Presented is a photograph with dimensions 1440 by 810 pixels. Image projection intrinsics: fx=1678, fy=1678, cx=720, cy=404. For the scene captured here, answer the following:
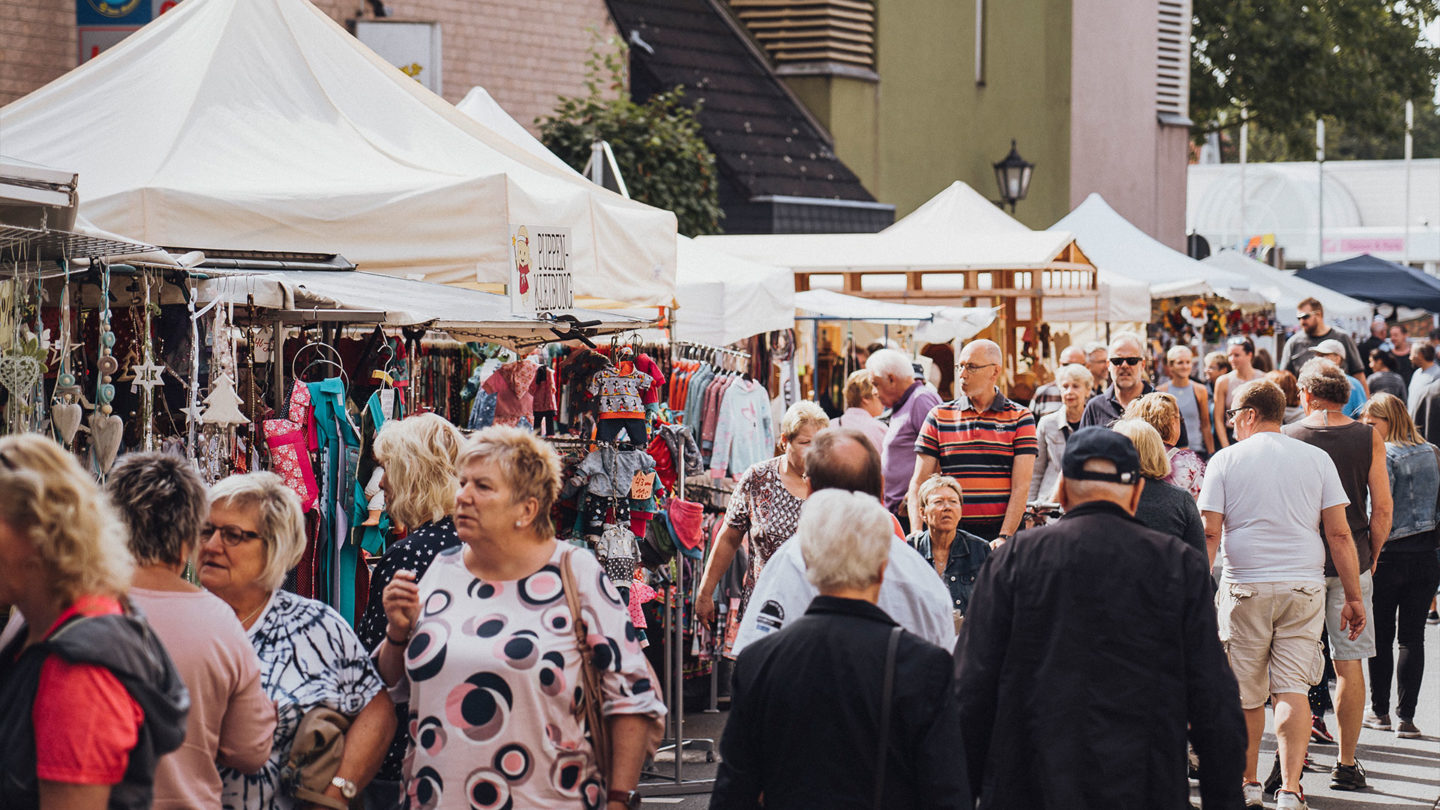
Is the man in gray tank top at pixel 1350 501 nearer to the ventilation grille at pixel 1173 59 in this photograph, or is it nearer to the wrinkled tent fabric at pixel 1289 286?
the wrinkled tent fabric at pixel 1289 286

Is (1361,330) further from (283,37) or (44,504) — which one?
(44,504)

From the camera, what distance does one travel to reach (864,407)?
394 inches

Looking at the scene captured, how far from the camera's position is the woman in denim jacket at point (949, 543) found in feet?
21.5

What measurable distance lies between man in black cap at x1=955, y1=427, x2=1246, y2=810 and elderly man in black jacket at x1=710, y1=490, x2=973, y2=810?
25.1 inches

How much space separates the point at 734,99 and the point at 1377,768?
1346 centimetres

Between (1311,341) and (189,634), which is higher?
(1311,341)

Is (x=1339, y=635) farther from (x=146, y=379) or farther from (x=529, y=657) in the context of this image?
(x=146, y=379)

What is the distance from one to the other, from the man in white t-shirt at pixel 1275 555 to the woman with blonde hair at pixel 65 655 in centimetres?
498

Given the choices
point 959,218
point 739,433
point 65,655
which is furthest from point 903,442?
point 959,218

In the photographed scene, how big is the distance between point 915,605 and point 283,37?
4.44m

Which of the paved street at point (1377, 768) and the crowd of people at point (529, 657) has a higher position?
the crowd of people at point (529, 657)

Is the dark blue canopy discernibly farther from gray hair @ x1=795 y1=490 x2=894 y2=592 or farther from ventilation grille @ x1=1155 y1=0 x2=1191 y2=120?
gray hair @ x1=795 y1=490 x2=894 y2=592

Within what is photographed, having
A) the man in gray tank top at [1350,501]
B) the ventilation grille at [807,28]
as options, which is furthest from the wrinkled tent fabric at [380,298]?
the ventilation grille at [807,28]

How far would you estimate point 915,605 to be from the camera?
4.56 meters
